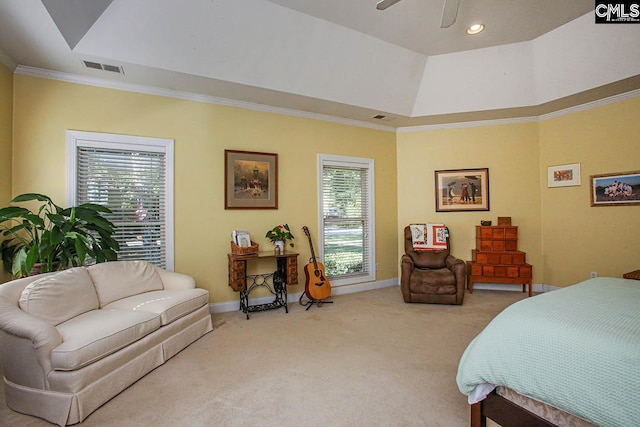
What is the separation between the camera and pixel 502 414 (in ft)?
4.82

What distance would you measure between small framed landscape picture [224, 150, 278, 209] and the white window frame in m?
0.68

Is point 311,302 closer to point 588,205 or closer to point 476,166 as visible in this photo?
point 476,166

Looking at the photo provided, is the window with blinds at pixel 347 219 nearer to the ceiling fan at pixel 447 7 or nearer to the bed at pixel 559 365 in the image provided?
the ceiling fan at pixel 447 7

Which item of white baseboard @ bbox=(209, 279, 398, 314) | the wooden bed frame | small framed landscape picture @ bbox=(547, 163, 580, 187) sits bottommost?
white baseboard @ bbox=(209, 279, 398, 314)

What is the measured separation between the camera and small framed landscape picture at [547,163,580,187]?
4.35 meters

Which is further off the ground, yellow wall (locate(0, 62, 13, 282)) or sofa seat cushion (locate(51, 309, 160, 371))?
yellow wall (locate(0, 62, 13, 282))

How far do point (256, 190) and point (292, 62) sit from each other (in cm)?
172

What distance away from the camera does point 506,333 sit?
4.87ft

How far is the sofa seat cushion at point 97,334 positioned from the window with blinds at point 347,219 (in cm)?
277

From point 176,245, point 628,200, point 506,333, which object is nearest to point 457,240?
point 628,200

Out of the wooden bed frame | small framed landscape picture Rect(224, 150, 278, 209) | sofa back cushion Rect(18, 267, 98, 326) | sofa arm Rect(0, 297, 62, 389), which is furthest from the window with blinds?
sofa arm Rect(0, 297, 62, 389)

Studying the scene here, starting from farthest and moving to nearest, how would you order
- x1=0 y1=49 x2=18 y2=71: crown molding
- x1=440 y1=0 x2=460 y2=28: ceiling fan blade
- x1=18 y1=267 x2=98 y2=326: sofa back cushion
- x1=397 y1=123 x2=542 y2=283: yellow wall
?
x1=397 y1=123 x2=542 y2=283: yellow wall < x1=0 y1=49 x2=18 y2=71: crown molding < x1=440 y1=0 x2=460 y2=28: ceiling fan blade < x1=18 y1=267 x2=98 y2=326: sofa back cushion

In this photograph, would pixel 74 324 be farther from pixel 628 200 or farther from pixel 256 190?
pixel 628 200

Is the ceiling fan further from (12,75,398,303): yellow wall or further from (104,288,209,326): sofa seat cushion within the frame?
(104,288,209,326): sofa seat cushion
